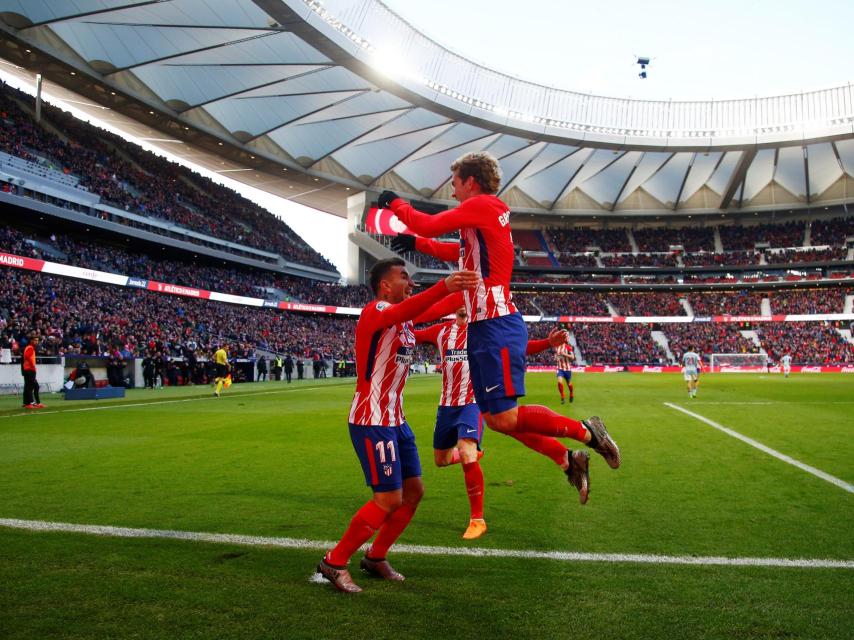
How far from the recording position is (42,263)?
31812mm

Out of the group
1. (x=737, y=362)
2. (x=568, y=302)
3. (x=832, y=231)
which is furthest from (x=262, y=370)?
(x=832, y=231)

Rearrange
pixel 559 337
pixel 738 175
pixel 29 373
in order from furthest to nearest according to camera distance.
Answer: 1. pixel 738 175
2. pixel 29 373
3. pixel 559 337

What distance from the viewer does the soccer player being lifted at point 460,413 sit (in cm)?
505

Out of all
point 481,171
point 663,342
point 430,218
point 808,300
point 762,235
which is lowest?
point 663,342

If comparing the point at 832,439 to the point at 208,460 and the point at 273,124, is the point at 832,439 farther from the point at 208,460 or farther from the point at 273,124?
the point at 273,124

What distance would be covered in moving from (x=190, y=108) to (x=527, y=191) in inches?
1469

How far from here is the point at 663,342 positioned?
2594 inches

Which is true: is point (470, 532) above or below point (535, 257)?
below

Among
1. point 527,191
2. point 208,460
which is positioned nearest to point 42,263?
point 208,460

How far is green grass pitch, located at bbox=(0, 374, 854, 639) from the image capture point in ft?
9.92

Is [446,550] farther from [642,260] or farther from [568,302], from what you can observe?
[642,260]

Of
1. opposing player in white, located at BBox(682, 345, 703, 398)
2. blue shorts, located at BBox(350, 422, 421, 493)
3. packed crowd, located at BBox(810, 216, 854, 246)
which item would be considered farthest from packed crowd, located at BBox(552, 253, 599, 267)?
blue shorts, located at BBox(350, 422, 421, 493)

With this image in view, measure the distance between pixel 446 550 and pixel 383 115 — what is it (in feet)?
150

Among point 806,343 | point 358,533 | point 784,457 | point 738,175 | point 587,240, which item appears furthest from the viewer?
point 587,240
